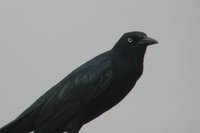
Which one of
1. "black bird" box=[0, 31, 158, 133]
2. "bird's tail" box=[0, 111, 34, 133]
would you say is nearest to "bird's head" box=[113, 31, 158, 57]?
"black bird" box=[0, 31, 158, 133]

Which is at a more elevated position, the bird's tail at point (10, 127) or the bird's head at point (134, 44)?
the bird's head at point (134, 44)

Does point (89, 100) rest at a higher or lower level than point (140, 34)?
lower

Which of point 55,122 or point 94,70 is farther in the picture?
point 94,70

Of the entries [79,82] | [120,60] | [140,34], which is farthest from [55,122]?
[140,34]

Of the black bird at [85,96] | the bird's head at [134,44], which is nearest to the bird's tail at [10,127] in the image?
the black bird at [85,96]

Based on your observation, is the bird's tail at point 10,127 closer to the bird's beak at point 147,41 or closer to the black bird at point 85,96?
the black bird at point 85,96

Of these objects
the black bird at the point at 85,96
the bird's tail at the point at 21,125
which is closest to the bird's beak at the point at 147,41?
the black bird at the point at 85,96

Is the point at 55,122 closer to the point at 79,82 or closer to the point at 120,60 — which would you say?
the point at 79,82
